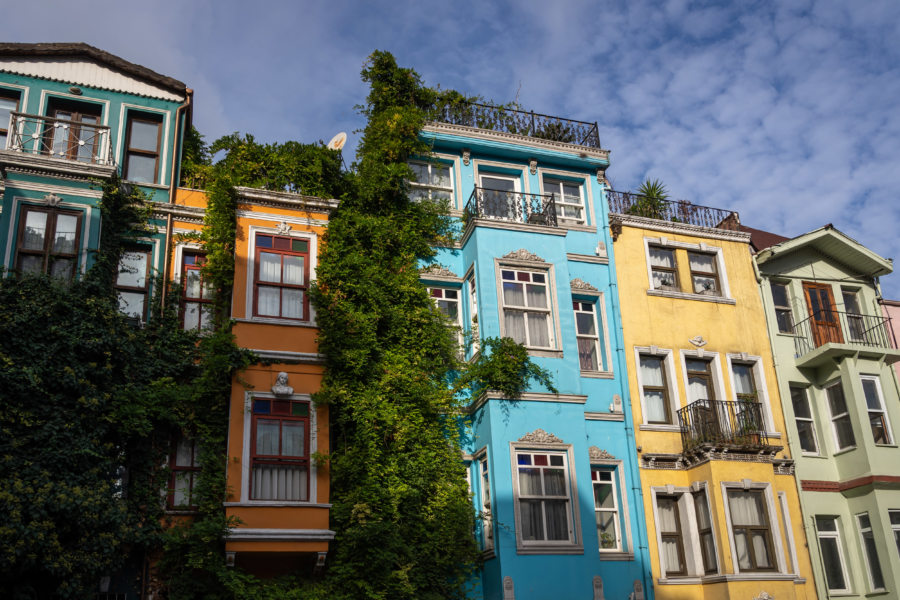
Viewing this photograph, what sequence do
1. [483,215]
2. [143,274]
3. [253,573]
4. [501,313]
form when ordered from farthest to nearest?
[483,215] → [501,313] → [143,274] → [253,573]

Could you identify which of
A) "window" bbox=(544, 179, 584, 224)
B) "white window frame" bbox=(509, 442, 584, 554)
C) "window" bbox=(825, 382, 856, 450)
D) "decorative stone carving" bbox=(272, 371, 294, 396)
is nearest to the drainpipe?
"decorative stone carving" bbox=(272, 371, 294, 396)

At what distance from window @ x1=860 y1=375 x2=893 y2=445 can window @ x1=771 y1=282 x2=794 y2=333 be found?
2.15 m

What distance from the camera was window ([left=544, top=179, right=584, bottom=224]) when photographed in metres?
22.5

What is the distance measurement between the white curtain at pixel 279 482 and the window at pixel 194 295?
3301 mm

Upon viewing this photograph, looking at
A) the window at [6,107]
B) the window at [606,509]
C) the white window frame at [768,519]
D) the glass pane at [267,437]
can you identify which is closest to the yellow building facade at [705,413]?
the white window frame at [768,519]

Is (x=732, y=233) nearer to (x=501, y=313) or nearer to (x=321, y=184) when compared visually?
(x=501, y=313)

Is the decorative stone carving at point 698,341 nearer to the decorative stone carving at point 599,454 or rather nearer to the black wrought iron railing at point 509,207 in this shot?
the decorative stone carving at point 599,454

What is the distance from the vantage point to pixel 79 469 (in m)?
15.1

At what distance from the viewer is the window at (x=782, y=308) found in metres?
22.9

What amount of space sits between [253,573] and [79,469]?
361cm

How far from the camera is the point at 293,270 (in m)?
18.7

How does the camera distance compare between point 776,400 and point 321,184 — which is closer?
point 321,184

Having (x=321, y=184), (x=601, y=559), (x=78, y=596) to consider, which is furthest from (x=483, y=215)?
(x=78, y=596)

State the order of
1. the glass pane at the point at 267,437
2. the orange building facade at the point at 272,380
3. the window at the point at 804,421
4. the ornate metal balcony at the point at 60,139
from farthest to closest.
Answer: the window at the point at 804,421 → the ornate metal balcony at the point at 60,139 → the glass pane at the point at 267,437 → the orange building facade at the point at 272,380
